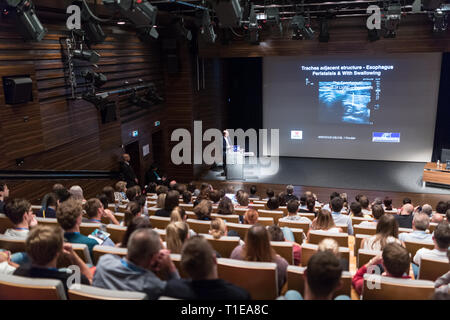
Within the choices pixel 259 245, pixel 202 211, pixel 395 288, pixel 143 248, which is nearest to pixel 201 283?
pixel 143 248

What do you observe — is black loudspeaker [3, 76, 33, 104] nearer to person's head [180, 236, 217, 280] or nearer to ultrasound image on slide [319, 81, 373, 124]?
person's head [180, 236, 217, 280]

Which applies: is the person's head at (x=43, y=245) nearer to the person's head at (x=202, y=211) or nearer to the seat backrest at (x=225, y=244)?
the seat backrest at (x=225, y=244)

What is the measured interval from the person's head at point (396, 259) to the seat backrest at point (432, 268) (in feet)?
1.85

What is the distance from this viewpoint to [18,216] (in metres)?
3.59

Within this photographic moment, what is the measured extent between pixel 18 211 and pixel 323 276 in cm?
269

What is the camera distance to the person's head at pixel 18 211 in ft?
11.6

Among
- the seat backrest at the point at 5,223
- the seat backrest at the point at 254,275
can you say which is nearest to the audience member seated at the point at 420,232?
the seat backrest at the point at 254,275

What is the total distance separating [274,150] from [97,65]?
7.21 meters

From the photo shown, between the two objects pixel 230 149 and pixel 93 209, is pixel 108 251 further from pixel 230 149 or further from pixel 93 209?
pixel 230 149

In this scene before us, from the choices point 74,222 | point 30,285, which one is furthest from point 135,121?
point 30,285

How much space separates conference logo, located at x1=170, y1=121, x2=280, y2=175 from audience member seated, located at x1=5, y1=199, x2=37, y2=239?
7880 millimetres

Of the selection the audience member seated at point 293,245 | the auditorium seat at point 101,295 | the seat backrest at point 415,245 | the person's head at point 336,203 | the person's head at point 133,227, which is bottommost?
the person's head at point 336,203

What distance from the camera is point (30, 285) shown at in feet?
7.28

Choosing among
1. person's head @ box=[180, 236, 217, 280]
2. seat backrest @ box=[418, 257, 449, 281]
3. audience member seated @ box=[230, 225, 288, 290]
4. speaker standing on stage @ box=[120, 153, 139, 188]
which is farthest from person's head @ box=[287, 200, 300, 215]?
speaker standing on stage @ box=[120, 153, 139, 188]
